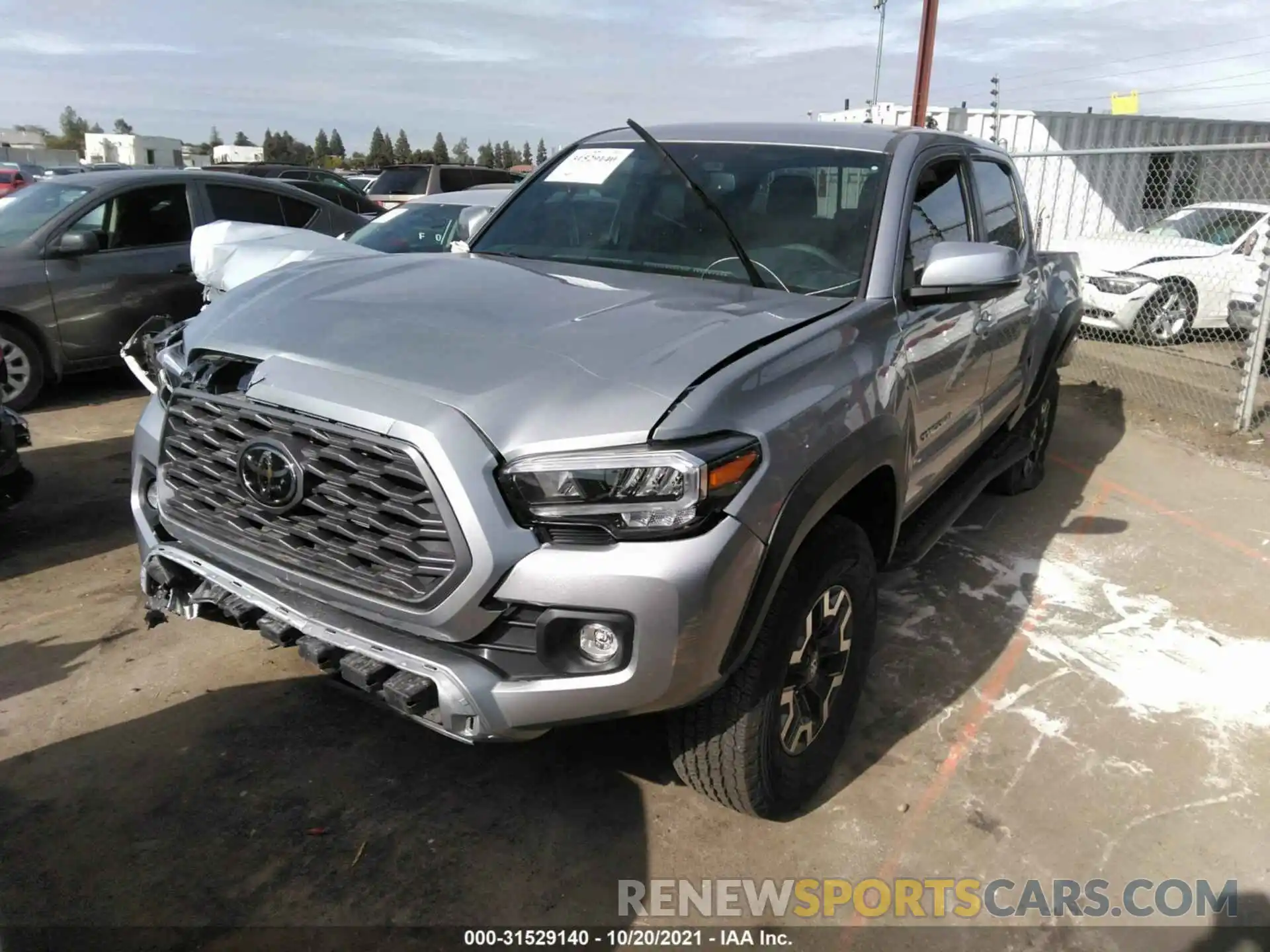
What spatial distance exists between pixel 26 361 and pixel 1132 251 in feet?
35.3

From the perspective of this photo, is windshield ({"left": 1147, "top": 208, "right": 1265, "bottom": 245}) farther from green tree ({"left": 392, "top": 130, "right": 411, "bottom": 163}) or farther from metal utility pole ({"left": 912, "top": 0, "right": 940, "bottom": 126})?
green tree ({"left": 392, "top": 130, "right": 411, "bottom": 163})

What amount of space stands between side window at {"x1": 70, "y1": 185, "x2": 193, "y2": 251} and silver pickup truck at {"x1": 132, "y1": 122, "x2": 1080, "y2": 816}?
14.0ft

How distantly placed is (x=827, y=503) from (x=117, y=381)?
724cm

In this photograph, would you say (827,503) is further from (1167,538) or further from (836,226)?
(1167,538)

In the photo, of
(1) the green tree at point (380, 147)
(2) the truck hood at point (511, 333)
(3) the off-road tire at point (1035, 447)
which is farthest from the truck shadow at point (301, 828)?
(1) the green tree at point (380, 147)

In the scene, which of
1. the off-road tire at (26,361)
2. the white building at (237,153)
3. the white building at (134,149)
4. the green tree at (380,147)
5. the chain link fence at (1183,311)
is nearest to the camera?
the off-road tire at (26,361)

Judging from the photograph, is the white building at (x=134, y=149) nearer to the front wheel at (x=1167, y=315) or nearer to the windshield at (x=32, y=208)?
the windshield at (x=32, y=208)

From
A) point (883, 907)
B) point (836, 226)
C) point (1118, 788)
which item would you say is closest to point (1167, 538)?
point (1118, 788)

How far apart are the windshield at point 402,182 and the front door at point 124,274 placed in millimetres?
7875

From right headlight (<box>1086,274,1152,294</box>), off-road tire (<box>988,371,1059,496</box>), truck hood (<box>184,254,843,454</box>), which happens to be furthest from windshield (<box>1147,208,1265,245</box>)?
truck hood (<box>184,254,843,454</box>)

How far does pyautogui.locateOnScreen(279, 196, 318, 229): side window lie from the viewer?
316 inches

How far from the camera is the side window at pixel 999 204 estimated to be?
4289mm

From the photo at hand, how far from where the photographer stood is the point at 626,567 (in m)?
2.02

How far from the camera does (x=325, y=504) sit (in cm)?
226
